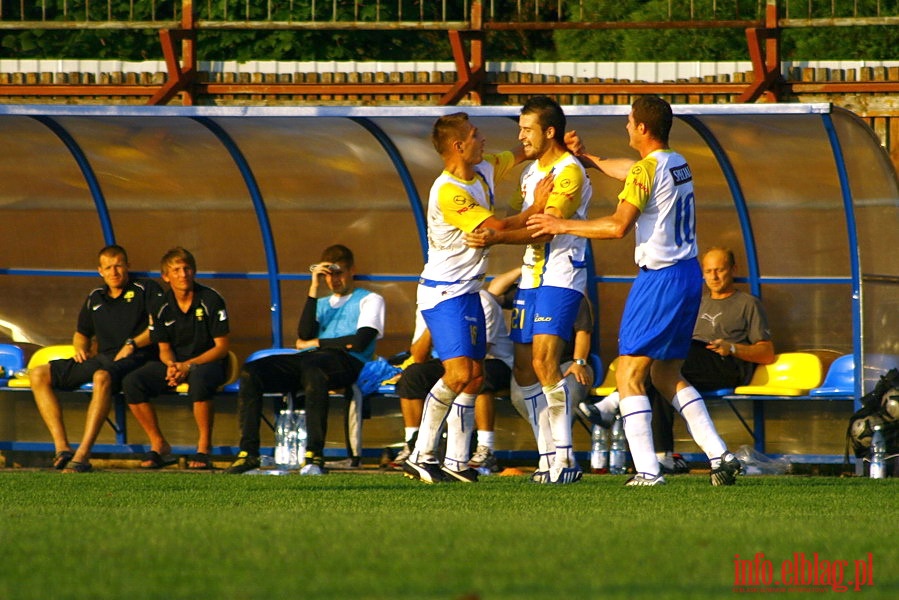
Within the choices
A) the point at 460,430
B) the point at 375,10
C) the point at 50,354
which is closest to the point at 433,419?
the point at 460,430

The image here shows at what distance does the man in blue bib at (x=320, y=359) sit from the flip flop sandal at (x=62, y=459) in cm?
115

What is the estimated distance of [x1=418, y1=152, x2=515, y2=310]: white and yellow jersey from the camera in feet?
26.5

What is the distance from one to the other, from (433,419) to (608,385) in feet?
9.85

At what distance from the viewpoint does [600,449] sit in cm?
1078

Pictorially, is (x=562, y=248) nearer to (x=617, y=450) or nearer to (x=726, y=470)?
(x=726, y=470)

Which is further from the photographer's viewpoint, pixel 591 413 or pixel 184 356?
pixel 184 356

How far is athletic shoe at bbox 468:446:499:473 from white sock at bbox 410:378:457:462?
1.81 meters

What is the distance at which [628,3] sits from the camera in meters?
21.2

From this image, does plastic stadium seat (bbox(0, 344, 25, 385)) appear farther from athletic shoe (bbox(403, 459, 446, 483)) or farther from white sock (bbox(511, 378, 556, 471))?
white sock (bbox(511, 378, 556, 471))

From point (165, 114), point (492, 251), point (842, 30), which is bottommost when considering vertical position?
point (492, 251)

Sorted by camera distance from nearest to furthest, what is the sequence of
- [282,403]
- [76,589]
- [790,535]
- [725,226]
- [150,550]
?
[76,589] < [150,550] < [790,535] < [282,403] < [725,226]

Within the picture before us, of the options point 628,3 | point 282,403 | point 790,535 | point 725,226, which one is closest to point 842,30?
point 628,3

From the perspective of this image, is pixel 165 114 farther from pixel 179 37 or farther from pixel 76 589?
pixel 76 589

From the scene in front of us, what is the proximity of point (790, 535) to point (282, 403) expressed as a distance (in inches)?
222
